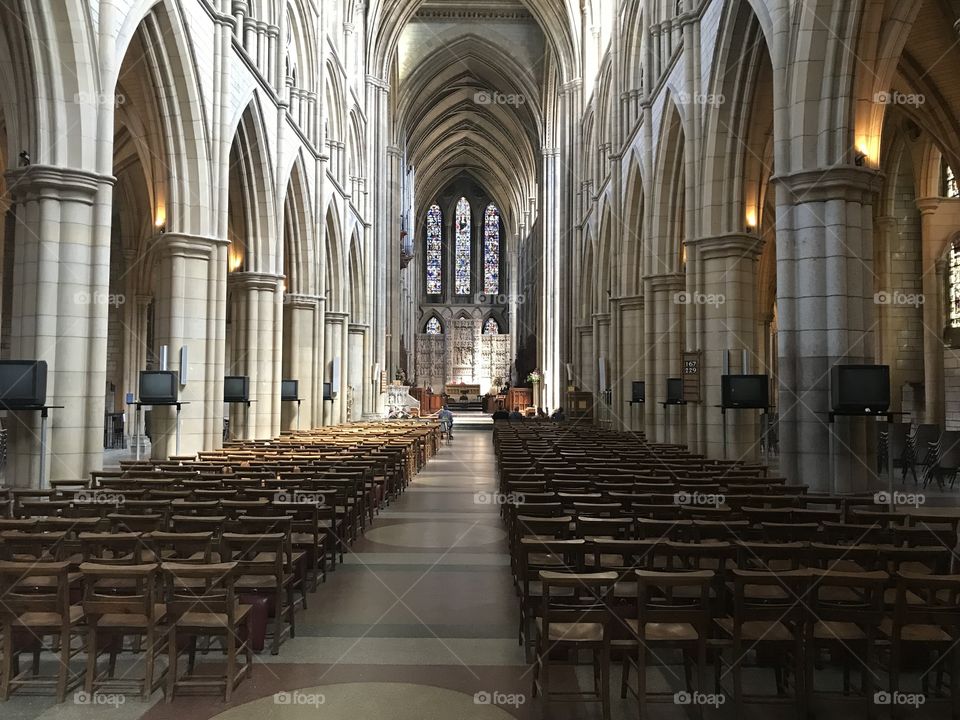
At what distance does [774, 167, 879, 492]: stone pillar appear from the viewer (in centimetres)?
1024

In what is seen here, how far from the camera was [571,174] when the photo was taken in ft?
124

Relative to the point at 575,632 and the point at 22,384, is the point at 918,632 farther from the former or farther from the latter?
the point at 22,384

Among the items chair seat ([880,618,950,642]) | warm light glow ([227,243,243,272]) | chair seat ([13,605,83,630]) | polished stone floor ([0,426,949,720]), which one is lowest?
polished stone floor ([0,426,949,720])

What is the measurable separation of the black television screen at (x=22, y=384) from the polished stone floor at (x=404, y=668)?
479 cm

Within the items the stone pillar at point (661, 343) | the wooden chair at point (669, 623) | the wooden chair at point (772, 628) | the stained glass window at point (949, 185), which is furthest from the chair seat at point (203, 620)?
the stained glass window at point (949, 185)

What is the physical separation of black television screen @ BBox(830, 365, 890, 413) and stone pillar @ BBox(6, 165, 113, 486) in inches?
410

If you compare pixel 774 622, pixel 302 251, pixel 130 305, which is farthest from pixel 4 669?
pixel 130 305

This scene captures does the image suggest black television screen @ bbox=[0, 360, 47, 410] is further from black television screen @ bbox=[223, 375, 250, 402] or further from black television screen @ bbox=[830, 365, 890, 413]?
black television screen @ bbox=[830, 365, 890, 413]

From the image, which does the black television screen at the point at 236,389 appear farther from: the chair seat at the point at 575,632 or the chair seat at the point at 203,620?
the chair seat at the point at 575,632

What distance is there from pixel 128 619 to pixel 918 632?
5.02 m

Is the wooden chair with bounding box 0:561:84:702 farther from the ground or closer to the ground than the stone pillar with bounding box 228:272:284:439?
closer to the ground

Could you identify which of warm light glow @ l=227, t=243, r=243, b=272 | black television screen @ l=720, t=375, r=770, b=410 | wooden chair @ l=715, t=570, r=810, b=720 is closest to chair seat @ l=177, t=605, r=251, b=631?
wooden chair @ l=715, t=570, r=810, b=720

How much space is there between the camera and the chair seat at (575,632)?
14.5 feet

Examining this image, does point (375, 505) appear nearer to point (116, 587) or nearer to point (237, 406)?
point (116, 587)
